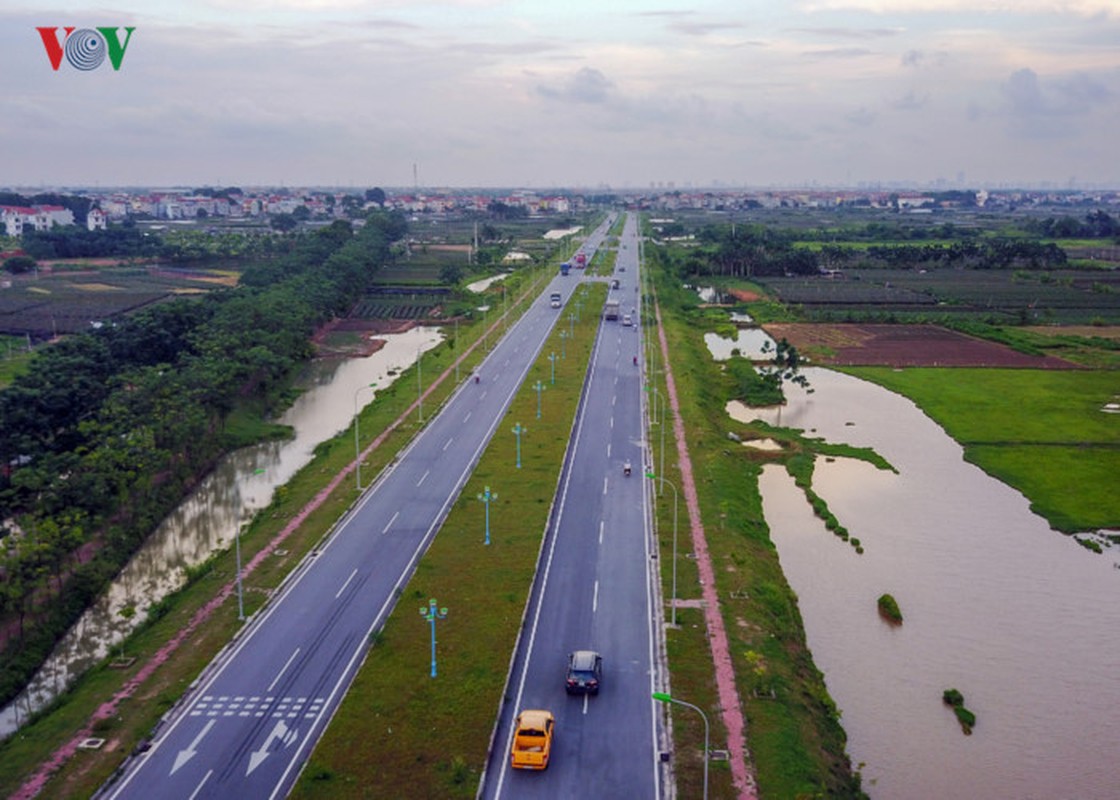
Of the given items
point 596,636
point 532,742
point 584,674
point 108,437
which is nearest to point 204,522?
point 108,437

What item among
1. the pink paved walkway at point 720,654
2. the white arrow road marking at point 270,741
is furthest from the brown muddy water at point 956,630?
the white arrow road marking at point 270,741

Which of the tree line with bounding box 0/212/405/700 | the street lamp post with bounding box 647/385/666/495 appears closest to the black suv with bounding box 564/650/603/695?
the street lamp post with bounding box 647/385/666/495

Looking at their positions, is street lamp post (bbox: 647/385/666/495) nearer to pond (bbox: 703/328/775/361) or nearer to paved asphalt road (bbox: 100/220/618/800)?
paved asphalt road (bbox: 100/220/618/800)

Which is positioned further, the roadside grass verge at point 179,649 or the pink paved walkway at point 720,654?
the roadside grass verge at point 179,649

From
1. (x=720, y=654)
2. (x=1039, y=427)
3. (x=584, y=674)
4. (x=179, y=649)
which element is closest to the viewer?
(x=584, y=674)

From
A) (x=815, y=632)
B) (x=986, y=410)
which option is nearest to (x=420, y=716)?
(x=815, y=632)

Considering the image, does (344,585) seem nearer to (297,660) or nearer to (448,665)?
(297,660)

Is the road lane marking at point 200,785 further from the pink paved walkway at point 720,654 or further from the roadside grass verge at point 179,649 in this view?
the pink paved walkway at point 720,654
